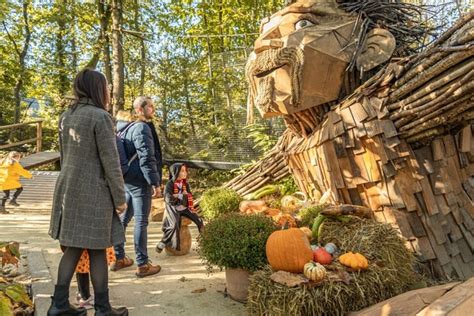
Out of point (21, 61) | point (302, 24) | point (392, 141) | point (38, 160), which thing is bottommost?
point (392, 141)

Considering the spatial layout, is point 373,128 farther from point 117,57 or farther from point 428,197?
point 117,57

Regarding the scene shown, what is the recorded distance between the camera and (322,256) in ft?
8.05

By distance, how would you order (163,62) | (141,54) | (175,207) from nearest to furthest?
(175,207) → (163,62) → (141,54)

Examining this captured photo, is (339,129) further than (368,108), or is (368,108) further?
(339,129)

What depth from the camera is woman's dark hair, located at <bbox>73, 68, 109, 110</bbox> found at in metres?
2.29

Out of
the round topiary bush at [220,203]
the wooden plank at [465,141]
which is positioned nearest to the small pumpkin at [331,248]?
the wooden plank at [465,141]

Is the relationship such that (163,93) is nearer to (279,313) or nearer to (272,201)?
(272,201)

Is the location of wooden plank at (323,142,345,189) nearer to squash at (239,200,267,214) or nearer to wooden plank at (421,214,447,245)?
wooden plank at (421,214,447,245)

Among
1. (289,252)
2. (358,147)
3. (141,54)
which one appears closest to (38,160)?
(141,54)

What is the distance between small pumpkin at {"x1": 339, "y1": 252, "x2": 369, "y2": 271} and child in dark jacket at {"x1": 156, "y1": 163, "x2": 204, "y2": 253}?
1960 mm

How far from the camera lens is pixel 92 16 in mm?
13102

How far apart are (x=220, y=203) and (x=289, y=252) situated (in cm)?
299

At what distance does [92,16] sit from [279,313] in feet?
44.8

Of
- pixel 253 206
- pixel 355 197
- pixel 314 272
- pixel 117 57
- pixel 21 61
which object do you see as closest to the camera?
pixel 314 272
